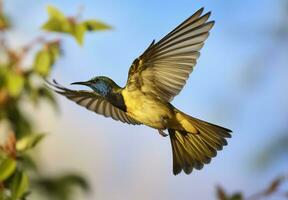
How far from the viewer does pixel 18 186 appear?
8.70 ft

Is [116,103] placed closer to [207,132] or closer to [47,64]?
[207,132]

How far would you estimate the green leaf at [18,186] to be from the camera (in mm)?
2615

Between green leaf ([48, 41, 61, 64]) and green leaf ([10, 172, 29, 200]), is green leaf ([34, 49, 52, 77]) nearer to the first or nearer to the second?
green leaf ([48, 41, 61, 64])

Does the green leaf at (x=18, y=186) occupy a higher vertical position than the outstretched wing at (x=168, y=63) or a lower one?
lower

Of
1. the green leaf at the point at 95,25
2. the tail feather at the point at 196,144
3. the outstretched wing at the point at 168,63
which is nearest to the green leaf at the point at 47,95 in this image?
the green leaf at the point at 95,25

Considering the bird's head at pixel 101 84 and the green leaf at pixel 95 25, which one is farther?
the green leaf at pixel 95 25

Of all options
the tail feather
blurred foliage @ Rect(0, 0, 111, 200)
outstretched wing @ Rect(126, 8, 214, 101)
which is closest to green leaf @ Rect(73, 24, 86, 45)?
blurred foliage @ Rect(0, 0, 111, 200)

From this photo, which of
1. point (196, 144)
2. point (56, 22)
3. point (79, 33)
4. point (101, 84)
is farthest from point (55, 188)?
point (101, 84)

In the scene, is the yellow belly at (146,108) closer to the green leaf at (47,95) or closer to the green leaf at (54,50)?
the green leaf at (54,50)

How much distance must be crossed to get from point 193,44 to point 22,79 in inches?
102

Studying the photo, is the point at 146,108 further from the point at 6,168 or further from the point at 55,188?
the point at 55,188

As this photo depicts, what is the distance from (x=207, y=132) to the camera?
174cm

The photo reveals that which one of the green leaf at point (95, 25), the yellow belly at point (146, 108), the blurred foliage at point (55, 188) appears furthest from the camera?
the blurred foliage at point (55, 188)

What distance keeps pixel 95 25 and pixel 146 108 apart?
1599 mm
